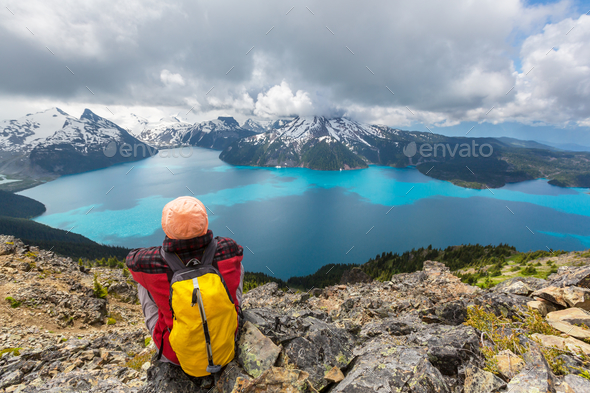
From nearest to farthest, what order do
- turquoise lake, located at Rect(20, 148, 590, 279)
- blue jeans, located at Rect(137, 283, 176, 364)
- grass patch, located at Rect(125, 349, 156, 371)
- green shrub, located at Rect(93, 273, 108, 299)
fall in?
blue jeans, located at Rect(137, 283, 176, 364), grass patch, located at Rect(125, 349, 156, 371), green shrub, located at Rect(93, 273, 108, 299), turquoise lake, located at Rect(20, 148, 590, 279)

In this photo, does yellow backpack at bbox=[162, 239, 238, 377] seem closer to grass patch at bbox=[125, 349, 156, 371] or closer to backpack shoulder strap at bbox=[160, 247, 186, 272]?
backpack shoulder strap at bbox=[160, 247, 186, 272]

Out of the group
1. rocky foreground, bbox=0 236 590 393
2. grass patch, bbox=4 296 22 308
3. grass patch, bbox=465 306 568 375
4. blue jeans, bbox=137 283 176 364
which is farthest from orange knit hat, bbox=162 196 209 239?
grass patch, bbox=4 296 22 308

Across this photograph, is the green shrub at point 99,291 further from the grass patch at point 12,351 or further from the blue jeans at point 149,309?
the blue jeans at point 149,309

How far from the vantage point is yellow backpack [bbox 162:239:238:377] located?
7.54 feet

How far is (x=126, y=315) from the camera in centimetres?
1075

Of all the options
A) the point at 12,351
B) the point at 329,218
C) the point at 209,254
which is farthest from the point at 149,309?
the point at 329,218

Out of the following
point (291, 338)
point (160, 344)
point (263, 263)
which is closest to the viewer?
point (160, 344)

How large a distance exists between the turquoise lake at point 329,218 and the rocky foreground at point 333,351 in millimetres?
41734

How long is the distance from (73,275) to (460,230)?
83.0 meters

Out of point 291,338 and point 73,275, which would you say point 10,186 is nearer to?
point 73,275

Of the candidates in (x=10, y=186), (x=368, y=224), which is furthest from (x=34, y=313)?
(x=10, y=186)

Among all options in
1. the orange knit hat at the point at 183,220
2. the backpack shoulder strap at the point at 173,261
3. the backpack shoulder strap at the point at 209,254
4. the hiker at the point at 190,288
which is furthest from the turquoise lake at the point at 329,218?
the orange knit hat at the point at 183,220

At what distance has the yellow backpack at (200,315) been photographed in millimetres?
2299

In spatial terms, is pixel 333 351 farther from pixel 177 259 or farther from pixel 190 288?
pixel 177 259
